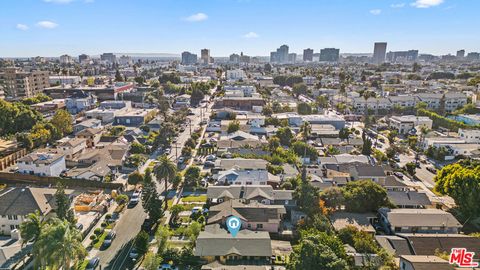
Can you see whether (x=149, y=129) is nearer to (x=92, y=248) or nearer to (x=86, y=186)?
(x=86, y=186)

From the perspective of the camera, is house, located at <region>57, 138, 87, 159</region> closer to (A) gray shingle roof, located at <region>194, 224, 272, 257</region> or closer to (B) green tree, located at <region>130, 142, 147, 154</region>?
(B) green tree, located at <region>130, 142, 147, 154</region>

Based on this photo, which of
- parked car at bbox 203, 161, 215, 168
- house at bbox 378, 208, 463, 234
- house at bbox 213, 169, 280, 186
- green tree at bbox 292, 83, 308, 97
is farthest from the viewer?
green tree at bbox 292, 83, 308, 97

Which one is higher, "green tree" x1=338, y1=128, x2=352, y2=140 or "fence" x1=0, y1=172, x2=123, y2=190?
"green tree" x1=338, y1=128, x2=352, y2=140

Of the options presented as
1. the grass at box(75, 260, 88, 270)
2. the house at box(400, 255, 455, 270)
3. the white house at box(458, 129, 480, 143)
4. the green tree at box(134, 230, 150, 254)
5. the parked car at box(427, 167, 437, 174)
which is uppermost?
the white house at box(458, 129, 480, 143)

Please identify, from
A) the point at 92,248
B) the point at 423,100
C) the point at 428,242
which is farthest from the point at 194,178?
the point at 423,100

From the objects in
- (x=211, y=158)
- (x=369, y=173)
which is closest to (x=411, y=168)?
(x=369, y=173)

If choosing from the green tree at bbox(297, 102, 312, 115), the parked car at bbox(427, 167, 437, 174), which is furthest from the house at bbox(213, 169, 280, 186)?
the green tree at bbox(297, 102, 312, 115)
